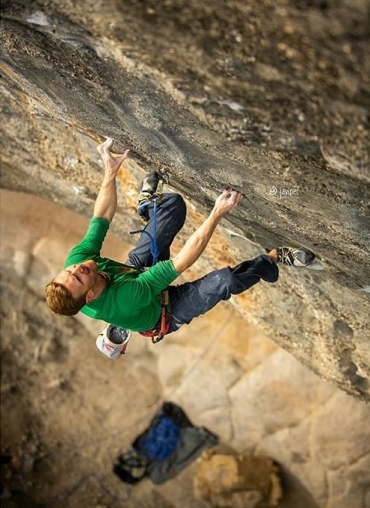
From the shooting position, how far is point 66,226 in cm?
619

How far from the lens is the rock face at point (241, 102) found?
1522 mm

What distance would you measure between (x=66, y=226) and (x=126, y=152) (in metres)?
3.39

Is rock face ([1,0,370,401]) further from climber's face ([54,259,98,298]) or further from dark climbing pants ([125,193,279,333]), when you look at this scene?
climber's face ([54,259,98,298])

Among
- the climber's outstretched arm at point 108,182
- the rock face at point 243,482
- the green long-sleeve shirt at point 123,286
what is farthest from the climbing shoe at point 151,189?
the rock face at point 243,482

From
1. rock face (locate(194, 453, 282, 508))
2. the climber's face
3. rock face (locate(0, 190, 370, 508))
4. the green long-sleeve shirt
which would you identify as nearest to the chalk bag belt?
the green long-sleeve shirt

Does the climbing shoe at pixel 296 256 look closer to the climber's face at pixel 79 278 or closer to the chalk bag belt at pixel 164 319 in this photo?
the chalk bag belt at pixel 164 319

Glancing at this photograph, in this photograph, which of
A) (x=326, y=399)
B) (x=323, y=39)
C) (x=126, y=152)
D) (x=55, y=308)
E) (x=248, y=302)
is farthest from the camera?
(x=326, y=399)

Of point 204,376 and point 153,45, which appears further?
point 204,376

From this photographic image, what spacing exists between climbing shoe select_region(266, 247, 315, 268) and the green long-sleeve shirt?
722 mm

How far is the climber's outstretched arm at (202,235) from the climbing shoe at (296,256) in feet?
1.76

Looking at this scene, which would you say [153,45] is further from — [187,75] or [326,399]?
[326,399]

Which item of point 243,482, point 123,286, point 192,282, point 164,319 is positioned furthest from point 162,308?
point 243,482

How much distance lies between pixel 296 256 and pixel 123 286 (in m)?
0.99

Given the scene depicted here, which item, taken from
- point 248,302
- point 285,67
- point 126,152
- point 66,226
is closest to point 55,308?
point 126,152
